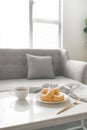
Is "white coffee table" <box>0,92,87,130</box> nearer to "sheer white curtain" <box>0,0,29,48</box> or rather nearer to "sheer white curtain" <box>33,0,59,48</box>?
"sheer white curtain" <box>0,0,29,48</box>

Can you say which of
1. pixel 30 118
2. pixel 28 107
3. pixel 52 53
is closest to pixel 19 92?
pixel 28 107

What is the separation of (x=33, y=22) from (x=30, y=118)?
248 cm

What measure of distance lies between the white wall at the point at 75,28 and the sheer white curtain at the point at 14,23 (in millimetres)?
775

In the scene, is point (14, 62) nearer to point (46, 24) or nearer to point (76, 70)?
point (76, 70)

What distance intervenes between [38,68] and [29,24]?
112cm

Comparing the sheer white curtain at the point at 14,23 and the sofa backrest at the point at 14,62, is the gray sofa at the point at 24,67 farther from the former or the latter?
the sheer white curtain at the point at 14,23

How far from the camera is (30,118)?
806mm

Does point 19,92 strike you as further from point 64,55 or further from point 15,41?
point 15,41

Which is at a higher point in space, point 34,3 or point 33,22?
point 34,3

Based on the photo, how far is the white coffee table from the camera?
29.9 inches

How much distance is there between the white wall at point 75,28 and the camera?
3.19 meters

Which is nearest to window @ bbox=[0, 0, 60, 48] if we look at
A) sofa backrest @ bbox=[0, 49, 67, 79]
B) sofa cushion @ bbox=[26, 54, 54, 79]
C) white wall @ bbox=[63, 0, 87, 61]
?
white wall @ bbox=[63, 0, 87, 61]

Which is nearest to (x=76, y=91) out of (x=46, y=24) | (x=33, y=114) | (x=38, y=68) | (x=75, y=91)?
(x=75, y=91)

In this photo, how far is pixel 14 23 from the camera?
9.57 feet
